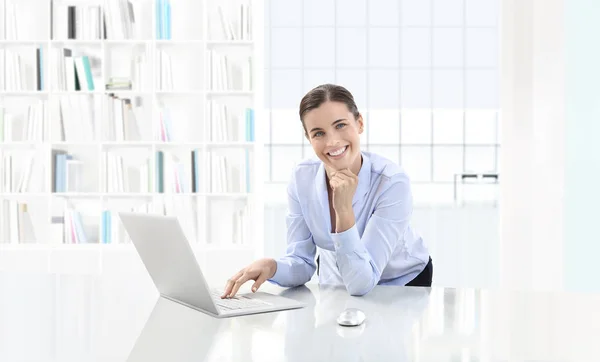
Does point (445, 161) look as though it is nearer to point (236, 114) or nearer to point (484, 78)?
point (484, 78)

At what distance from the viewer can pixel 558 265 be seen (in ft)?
12.6

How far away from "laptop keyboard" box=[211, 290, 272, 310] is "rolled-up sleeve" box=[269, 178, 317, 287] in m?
0.22

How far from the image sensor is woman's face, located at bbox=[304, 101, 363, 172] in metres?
1.85

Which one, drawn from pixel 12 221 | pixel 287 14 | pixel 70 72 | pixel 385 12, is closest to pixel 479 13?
pixel 385 12

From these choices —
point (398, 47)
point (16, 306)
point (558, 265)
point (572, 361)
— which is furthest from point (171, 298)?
point (398, 47)

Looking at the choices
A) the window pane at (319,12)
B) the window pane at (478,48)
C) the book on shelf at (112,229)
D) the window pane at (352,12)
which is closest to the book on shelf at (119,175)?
the book on shelf at (112,229)

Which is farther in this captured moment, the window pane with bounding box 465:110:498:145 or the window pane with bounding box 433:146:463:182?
the window pane with bounding box 433:146:463:182

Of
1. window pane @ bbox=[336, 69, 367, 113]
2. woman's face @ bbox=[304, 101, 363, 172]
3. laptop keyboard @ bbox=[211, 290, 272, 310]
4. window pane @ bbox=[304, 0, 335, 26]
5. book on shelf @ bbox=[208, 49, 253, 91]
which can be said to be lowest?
laptop keyboard @ bbox=[211, 290, 272, 310]

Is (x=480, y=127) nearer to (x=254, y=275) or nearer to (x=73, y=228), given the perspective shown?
(x=73, y=228)

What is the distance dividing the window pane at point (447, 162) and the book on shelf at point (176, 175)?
965 centimetres

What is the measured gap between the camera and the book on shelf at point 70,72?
447 cm

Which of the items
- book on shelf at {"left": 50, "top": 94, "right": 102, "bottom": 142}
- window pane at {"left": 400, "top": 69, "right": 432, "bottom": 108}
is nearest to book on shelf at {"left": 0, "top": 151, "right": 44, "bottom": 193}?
book on shelf at {"left": 50, "top": 94, "right": 102, "bottom": 142}

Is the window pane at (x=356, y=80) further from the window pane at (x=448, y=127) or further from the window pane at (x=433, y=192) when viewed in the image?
the window pane at (x=433, y=192)

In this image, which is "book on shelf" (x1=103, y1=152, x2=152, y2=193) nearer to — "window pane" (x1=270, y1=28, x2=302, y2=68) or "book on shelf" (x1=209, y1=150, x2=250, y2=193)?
"book on shelf" (x1=209, y1=150, x2=250, y2=193)
